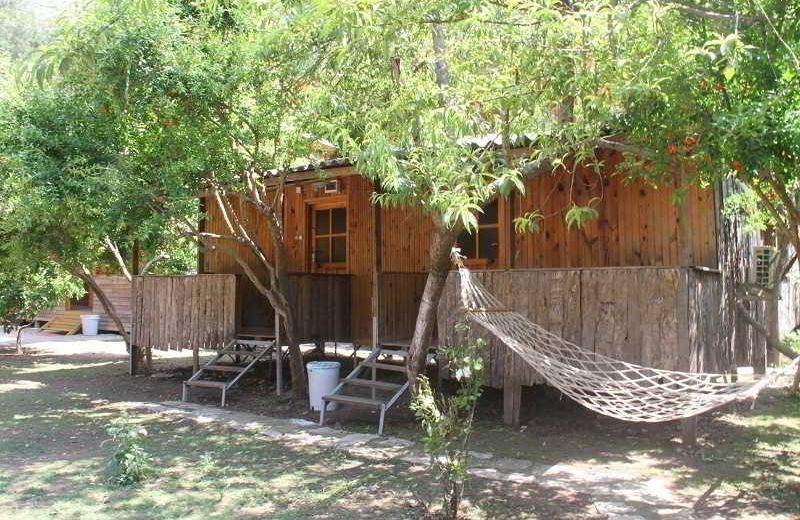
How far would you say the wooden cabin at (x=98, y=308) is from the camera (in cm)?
1822

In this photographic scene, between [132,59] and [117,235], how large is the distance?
6.90 feet

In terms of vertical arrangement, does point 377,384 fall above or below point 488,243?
below

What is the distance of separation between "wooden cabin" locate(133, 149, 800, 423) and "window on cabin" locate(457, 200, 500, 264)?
0.7 inches

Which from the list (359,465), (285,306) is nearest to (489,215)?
(285,306)

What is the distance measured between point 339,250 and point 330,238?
0.26m

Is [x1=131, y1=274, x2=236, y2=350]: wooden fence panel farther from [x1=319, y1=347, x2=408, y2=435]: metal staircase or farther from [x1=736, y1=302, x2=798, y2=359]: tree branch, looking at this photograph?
[x1=736, y1=302, x2=798, y2=359]: tree branch

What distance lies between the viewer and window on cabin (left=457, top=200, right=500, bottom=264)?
25.3 feet

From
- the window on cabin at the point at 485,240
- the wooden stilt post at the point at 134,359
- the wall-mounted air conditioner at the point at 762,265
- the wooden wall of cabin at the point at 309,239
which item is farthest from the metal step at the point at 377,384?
the wooden stilt post at the point at 134,359

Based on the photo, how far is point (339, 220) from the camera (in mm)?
9430

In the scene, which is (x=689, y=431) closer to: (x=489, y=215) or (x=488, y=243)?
(x=488, y=243)

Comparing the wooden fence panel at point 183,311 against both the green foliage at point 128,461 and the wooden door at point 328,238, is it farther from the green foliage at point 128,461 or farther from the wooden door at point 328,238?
the green foliage at point 128,461

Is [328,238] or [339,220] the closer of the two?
[339,220]

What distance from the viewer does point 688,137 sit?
14.3 ft

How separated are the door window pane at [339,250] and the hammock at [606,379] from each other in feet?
12.9
